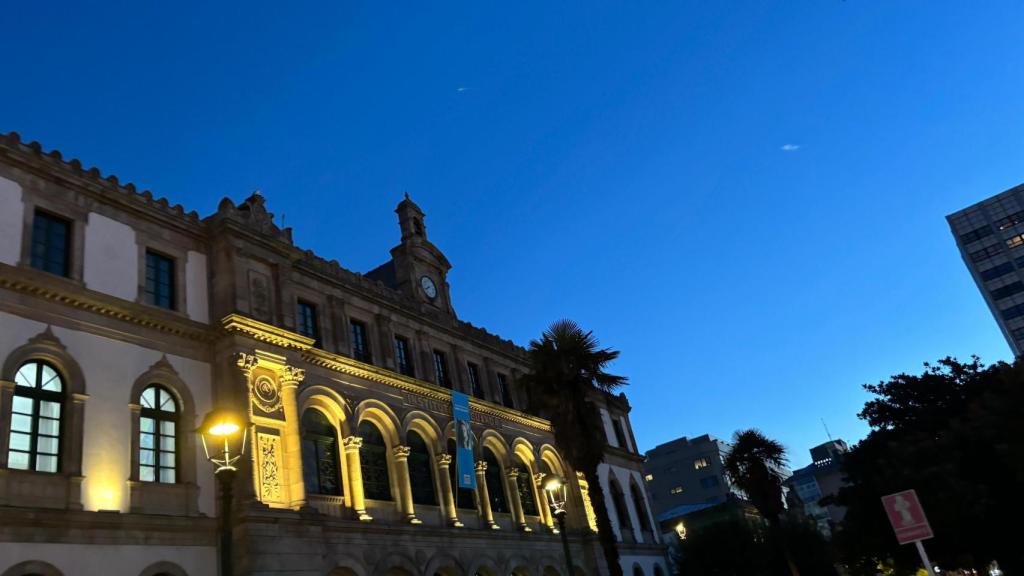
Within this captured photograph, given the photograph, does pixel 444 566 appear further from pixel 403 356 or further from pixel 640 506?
pixel 640 506

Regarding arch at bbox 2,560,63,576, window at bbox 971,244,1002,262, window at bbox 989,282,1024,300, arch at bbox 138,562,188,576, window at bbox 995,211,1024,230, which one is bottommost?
arch at bbox 138,562,188,576

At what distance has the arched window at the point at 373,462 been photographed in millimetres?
26172

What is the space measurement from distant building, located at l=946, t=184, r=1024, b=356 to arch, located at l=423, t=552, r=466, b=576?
96.7 m

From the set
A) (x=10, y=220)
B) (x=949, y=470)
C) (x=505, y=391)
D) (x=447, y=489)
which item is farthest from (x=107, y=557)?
(x=949, y=470)

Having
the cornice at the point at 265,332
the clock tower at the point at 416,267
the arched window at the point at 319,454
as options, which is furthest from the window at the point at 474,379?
the cornice at the point at 265,332

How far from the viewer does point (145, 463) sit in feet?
63.7

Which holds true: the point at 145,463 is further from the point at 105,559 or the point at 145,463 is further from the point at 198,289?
the point at 198,289

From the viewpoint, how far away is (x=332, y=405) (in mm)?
25875

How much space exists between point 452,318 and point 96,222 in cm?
1807

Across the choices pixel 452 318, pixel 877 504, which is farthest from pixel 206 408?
pixel 877 504

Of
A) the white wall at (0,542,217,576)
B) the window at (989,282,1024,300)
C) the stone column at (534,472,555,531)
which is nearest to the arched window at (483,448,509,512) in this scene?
the stone column at (534,472,555,531)

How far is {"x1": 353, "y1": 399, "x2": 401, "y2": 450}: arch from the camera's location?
27578 mm

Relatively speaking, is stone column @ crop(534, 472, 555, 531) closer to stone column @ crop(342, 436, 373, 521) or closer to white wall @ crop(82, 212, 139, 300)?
stone column @ crop(342, 436, 373, 521)

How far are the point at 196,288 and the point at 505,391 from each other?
18999mm
